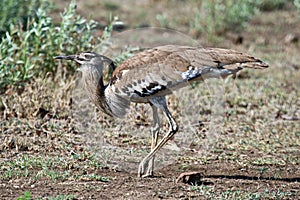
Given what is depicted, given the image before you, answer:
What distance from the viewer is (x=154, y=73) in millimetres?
4957

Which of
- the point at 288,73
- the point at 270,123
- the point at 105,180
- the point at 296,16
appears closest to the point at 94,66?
the point at 105,180

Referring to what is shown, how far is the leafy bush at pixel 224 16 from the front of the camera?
9.78 m

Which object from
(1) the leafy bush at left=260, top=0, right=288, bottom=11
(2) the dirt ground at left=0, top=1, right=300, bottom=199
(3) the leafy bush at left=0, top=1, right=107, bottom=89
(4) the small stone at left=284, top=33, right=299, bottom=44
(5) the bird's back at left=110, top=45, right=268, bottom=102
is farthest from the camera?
(1) the leafy bush at left=260, top=0, right=288, bottom=11

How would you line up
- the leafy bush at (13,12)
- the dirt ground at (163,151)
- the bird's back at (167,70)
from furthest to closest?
the leafy bush at (13,12), the bird's back at (167,70), the dirt ground at (163,151)

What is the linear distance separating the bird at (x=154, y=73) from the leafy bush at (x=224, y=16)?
4.75 metres

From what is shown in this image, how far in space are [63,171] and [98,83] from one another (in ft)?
2.37

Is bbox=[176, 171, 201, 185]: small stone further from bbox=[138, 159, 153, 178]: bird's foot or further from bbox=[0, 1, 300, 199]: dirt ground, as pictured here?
bbox=[138, 159, 153, 178]: bird's foot

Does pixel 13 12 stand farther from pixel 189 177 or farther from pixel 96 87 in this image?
pixel 189 177

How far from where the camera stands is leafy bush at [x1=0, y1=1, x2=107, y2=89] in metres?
6.39

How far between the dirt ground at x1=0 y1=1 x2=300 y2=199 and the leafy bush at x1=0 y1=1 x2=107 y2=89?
0.66 ft

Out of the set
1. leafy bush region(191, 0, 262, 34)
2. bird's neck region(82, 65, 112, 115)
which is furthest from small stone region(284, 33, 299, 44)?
bird's neck region(82, 65, 112, 115)

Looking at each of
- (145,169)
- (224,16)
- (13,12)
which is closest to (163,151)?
(145,169)

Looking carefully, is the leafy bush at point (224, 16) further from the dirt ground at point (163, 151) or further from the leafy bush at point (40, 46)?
the leafy bush at point (40, 46)

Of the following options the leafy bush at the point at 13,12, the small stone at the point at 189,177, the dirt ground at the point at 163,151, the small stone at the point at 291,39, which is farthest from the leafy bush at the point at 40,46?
the small stone at the point at 291,39
